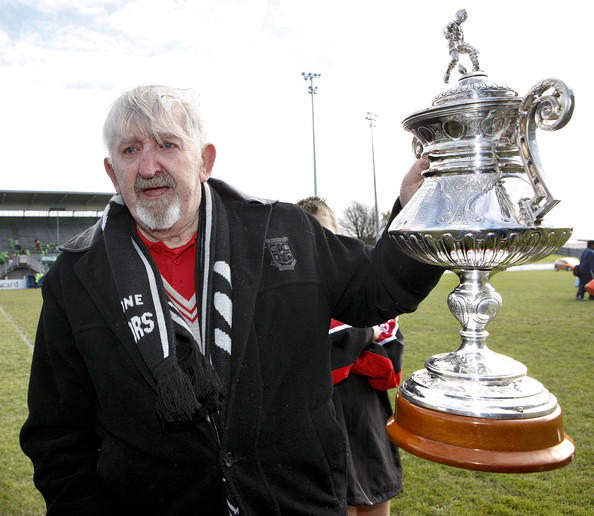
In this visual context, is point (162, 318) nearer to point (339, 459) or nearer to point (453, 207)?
point (339, 459)

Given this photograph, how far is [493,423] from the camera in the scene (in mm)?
1041

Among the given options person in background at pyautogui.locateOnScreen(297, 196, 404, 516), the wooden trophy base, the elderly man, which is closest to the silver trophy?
the wooden trophy base

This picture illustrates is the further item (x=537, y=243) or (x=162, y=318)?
(x=162, y=318)

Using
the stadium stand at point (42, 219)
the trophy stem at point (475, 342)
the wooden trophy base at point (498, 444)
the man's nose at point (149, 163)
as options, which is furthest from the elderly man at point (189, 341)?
the stadium stand at point (42, 219)

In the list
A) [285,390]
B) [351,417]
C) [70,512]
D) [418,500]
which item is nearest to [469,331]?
[285,390]

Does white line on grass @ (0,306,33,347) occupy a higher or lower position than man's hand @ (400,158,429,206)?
lower

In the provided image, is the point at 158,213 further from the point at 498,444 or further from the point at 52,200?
the point at 52,200

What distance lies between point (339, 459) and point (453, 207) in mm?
944

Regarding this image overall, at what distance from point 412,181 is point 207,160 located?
0.82 meters

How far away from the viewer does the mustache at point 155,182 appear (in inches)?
63.4

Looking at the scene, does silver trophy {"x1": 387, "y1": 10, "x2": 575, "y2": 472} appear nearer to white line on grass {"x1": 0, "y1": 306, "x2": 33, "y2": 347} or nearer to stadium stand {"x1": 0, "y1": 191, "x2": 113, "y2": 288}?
white line on grass {"x1": 0, "y1": 306, "x2": 33, "y2": 347}

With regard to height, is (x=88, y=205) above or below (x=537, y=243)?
above

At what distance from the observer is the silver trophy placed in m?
1.04

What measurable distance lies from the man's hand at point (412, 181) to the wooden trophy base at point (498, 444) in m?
0.59
